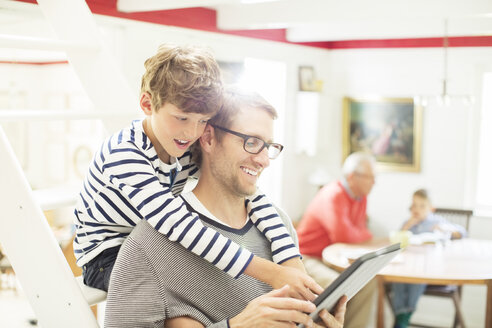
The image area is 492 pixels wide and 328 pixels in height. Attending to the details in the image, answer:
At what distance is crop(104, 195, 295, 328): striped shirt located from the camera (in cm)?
129

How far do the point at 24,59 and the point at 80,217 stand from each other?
628cm

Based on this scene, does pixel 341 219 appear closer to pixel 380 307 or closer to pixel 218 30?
pixel 380 307

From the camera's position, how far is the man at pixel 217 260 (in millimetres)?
1285

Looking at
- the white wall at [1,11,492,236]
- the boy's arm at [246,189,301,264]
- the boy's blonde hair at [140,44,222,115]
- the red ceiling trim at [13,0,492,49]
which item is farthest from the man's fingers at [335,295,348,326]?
the white wall at [1,11,492,236]

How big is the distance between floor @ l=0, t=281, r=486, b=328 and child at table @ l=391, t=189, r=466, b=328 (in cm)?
83

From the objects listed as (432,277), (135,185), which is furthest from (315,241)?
(135,185)

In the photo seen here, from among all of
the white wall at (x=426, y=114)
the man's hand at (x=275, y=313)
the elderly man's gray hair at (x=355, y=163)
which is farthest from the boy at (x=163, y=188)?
the white wall at (x=426, y=114)

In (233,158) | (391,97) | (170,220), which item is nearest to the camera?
(170,220)

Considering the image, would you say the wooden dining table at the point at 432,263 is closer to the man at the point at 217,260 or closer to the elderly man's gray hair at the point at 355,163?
the elderly man's gray hair at the point at 355,163

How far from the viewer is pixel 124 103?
5.81ft

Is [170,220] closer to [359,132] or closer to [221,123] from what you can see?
[221,123]

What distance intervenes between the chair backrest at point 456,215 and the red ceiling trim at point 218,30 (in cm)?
163

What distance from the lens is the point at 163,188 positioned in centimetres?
141

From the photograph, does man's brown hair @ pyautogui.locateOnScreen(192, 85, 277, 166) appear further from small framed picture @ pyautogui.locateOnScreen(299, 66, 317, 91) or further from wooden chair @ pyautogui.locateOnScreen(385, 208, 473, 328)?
small framed picture @ pyautogui.locateOnScreen(299, 66, 317, 91)
